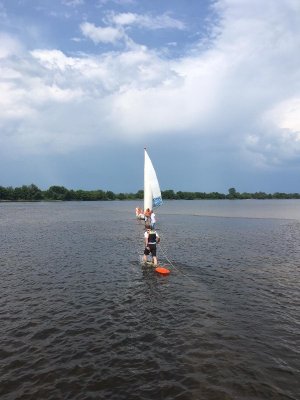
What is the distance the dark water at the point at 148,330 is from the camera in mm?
10172

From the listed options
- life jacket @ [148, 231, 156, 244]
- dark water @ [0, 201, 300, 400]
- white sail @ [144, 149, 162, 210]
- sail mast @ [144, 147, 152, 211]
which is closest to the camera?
dark water @ [0, 201, 300, 400]

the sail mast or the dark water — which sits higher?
the sail mast

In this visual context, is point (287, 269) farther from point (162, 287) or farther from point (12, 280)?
point (12, 280)

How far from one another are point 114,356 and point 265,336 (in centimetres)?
610

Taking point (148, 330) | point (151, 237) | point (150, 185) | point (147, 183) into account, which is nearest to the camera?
point (148, 330)

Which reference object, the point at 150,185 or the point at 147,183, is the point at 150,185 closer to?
the point at 150,185

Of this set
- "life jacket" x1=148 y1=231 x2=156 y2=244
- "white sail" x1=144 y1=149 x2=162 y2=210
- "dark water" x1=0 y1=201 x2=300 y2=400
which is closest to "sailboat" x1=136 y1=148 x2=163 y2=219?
"white sail" x1=144 y1=149 x2=162 y2=210

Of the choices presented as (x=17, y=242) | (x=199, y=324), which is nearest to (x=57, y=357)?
(x=199, y=324)

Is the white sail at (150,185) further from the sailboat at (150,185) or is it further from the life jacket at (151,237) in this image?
the life jacket at (151,237)

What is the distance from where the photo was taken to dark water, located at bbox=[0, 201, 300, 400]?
400 inches

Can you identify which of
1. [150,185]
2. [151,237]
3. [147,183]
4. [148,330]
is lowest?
[148,330]

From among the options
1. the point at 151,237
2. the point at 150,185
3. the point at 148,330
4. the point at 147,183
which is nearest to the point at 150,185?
the point at 150,185

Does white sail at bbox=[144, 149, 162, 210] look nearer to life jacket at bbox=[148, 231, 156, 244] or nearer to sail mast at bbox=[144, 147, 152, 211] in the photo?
sail mast at bbox=[144, 147, 152, 211]

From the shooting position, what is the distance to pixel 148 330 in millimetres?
14094
